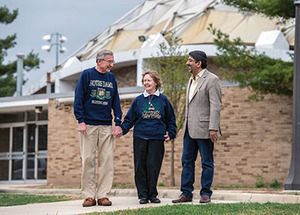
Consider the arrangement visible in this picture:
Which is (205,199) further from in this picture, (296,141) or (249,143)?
(249,143)

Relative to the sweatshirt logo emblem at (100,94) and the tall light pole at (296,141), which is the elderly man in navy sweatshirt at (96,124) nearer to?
the sweatshirt logo emblem at (100,94)

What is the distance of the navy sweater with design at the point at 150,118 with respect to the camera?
7.53 m

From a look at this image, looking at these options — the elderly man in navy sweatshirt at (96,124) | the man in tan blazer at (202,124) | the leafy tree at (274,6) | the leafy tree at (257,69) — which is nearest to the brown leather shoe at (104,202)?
the elderly man in navy sweatshirt at (96,124)

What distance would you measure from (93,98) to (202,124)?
1.52m

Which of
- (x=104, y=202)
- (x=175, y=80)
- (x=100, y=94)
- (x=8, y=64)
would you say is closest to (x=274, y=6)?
(x=175, y=80)

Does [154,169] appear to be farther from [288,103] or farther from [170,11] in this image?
[170,11]

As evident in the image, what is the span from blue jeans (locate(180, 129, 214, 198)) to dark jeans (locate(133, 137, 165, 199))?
433 millimetres

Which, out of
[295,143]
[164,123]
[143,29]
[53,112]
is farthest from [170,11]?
[164,123]

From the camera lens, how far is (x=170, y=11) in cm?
2745

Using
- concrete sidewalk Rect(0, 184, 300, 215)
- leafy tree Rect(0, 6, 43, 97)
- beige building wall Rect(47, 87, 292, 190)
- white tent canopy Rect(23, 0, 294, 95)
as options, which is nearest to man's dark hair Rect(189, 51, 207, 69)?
concrete sidewalk Rect(0, 184, 300, 215)

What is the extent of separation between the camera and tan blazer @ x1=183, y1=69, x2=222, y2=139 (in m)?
7.05

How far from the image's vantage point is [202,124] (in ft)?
23.4

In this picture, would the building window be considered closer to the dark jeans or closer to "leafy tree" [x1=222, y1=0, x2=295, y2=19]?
"leafy tree" [x1=222, y1=0, x2=295, y2=19]

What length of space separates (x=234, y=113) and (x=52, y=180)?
7.18m
